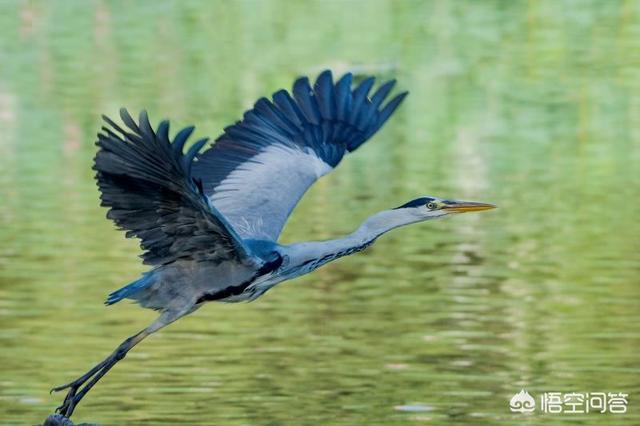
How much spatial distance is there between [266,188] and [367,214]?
174 inches

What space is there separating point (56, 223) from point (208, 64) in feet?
20.8

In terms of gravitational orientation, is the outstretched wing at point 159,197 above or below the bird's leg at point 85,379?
above

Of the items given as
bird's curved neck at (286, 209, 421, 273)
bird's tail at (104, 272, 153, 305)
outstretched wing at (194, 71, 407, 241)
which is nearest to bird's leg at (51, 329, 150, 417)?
bird's tail at (104, 272, 153, 305)

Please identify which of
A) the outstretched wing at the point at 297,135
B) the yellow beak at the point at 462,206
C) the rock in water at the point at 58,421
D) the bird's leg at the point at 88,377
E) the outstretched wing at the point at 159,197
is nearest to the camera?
the outstretched wing at the point at 159,197

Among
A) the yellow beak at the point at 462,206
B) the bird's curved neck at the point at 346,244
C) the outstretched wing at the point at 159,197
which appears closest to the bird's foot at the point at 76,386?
the outstretched wing at the point at 159,197

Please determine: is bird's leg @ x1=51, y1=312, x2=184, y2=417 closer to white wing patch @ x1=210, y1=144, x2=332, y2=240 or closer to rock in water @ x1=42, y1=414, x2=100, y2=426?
rock in water @ x1=42, y1=414, x2=100, y2=426

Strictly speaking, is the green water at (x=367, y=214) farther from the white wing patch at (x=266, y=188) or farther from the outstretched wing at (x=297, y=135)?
the outstretched wing at (x=297, y=135)

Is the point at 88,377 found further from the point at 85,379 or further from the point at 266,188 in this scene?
the point at 266,188

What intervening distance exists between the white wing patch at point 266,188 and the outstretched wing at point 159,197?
0.77 m

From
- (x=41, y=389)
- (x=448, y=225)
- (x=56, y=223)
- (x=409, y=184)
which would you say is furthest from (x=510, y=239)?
(x=41, y=389)

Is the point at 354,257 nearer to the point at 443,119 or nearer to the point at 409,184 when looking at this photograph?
the point at 409,184

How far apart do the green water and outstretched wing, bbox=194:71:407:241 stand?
1161 mm

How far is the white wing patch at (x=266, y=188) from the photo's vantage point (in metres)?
9.30

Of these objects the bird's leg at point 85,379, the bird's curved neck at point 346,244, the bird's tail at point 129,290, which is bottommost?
the bird's leg at point 85,379
